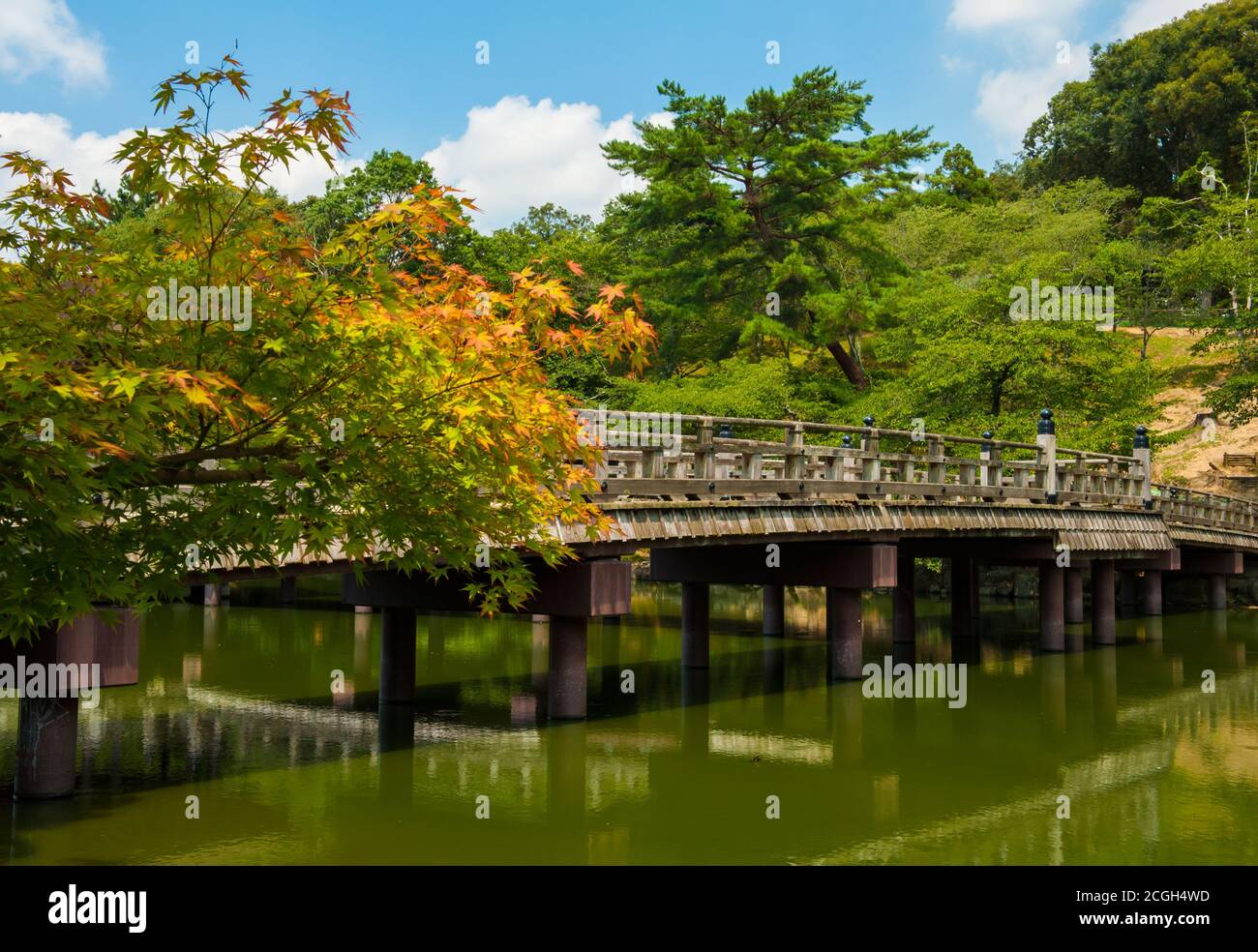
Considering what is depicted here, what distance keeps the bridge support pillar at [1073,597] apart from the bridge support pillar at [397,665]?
66.0ft

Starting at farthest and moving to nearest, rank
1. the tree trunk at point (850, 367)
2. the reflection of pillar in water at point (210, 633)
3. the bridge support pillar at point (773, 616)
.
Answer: the tree trunk at point (850, 367), the bridge support pillar at point (773, 616), the reflection of pillar in water at point (210, 633)

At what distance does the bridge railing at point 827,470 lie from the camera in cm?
1593

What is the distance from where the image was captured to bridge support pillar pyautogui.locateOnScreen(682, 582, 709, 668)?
22812 mm

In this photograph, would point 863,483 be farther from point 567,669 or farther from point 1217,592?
point 1217,592

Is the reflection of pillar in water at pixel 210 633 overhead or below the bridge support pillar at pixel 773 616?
below

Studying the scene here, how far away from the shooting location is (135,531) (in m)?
9.18

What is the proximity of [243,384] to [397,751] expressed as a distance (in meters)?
8.53

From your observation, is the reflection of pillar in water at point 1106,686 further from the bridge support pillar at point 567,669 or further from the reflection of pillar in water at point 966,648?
the bridge support pillar at point 567,669

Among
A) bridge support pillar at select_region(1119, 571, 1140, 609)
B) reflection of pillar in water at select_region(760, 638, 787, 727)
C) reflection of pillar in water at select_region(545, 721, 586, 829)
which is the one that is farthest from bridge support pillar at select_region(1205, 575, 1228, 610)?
reflection of pillar in water at select_region(545, 721, 586, 829)

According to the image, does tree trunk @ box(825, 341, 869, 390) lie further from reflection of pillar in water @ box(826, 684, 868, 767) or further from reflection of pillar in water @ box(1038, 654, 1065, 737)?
reflection of pillar in water @ box(826, 684, 868, 767)

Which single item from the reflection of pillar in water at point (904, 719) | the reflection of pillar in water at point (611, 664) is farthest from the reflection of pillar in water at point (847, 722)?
the reflection of pillar in water at point (611, 664)

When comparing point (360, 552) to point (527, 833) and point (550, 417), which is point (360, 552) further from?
point (527, 833)

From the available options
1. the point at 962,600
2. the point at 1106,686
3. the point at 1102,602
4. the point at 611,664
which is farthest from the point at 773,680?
the point at 1102,602
